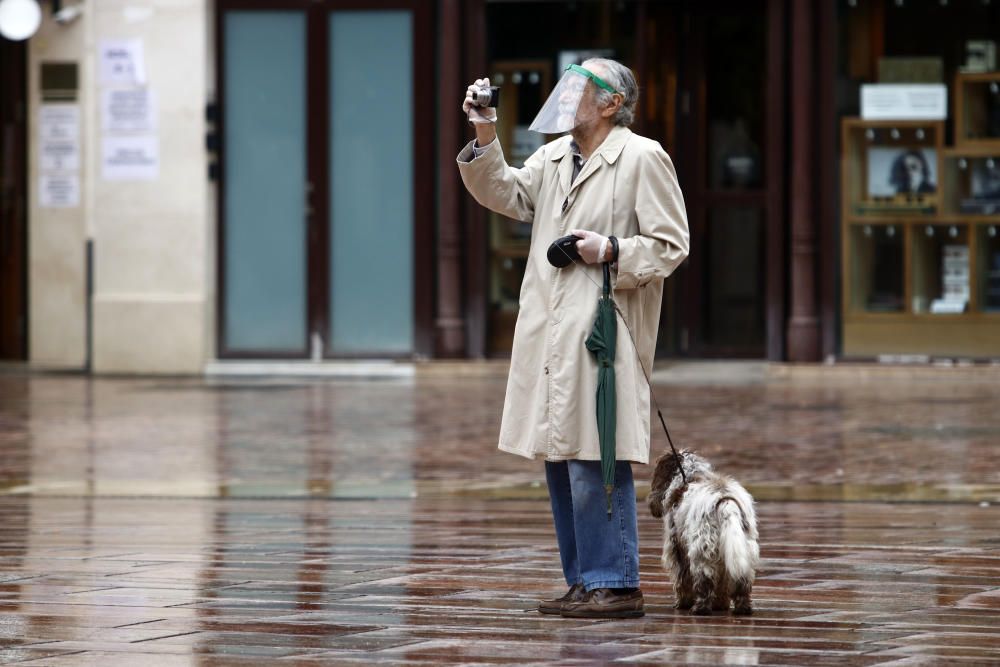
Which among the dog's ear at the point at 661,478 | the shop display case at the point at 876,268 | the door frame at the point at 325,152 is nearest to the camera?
the dog's ear at the point at 661,478

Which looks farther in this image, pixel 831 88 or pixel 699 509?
pixel 831 88

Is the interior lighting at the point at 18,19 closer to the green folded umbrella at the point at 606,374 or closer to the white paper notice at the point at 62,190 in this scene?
the white paper notice at the point at 62,190

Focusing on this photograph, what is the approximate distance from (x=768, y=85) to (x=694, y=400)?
3.79 meters

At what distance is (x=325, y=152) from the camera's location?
16969 mm

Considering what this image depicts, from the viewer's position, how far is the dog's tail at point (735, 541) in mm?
5289

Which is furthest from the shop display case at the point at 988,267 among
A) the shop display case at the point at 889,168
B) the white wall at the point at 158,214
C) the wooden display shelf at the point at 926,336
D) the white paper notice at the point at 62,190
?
the white paper notice at the point at 62,190

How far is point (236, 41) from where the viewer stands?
1712 cm

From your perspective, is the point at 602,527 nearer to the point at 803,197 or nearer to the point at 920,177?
the point at 803,197

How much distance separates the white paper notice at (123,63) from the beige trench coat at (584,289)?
12.2 m

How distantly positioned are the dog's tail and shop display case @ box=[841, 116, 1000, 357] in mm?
11108

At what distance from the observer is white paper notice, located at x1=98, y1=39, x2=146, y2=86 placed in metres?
17.1

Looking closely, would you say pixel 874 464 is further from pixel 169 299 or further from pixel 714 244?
pixel 169 299

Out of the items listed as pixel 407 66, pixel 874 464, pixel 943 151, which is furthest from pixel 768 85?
pixel 874 464

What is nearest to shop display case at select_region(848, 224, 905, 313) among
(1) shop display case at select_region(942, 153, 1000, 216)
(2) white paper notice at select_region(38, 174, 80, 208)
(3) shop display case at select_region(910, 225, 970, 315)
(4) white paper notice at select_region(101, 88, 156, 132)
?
(3) shop display case at select_region(910, 225, 970, 315)
